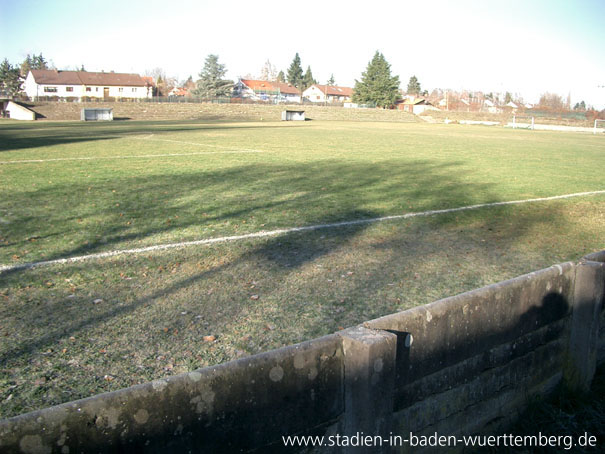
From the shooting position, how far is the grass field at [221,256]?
15.4ft

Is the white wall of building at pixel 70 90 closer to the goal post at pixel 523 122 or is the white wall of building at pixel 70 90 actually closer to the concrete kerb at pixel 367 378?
the goal post at pixel 523 122

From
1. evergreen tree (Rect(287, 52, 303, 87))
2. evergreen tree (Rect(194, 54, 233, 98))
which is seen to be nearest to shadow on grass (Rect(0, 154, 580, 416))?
evergreen tree (Rect(194, 54, 233, 98))

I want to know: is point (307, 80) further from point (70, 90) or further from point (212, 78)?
point (70, 90)

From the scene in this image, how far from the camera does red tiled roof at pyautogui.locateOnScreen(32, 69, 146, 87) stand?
115 metres

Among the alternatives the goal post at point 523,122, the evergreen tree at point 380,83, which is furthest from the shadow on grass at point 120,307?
the evergreen tree at point 380,83

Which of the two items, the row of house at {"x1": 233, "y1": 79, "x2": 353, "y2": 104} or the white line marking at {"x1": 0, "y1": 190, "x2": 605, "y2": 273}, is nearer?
the white line marking at {"x1": 0, "y1": 190, "x2": 605, "y2": 273}

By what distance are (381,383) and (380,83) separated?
109681mm

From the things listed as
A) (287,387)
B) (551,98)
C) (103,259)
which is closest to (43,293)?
(103,259)

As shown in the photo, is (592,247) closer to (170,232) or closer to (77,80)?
(170,232)

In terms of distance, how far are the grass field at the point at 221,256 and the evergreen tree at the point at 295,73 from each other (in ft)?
480

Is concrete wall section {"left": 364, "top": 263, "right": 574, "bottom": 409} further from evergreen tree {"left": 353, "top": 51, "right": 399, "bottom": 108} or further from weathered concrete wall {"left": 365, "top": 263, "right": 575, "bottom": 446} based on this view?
evergreen tree {"left": 353, "top": 51, "right": 399, "bottom": 108}

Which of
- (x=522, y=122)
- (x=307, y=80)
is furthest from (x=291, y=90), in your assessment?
(x=522, y=122)

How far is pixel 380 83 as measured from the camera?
107m

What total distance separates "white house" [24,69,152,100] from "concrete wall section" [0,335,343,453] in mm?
122514
